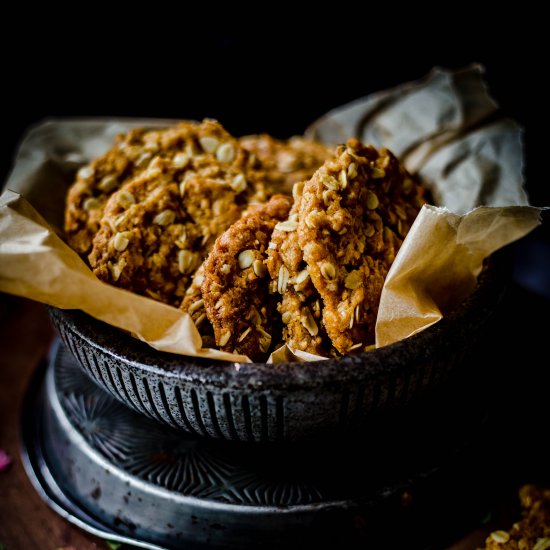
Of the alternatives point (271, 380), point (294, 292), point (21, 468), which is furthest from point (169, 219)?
point (21, 468)

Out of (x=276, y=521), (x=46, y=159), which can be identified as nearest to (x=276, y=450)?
(x=276, y=521)

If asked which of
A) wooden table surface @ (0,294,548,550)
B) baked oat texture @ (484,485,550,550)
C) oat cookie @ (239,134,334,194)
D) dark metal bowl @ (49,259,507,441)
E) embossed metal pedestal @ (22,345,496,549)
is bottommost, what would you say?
wooden table surface @ (0,294,548,550)

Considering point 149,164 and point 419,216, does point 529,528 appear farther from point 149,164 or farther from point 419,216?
point 149,164

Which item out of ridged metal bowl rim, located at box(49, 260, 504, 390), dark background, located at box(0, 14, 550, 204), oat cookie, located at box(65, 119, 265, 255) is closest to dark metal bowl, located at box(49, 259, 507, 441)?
ridged metal bowl rim, located at box(49, 260, 504, 390)

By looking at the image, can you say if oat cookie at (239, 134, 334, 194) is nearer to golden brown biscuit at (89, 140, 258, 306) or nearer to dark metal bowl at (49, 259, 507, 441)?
golden brown biscuit at (89, 140, 258, 306)

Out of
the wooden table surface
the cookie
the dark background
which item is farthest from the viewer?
the dark background

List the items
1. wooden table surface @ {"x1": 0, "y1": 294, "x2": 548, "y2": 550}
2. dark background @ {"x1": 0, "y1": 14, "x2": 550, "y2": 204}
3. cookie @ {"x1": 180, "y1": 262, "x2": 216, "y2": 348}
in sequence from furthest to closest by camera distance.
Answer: dark background @ {"x1": 0, "y1": 14, "x2": 550, "y2": 204}, wooden table surface @ {"x1": 0, "y1": 294, "x2": 548, "y2": 550}, cookie @ {"x1": 180, "y1": 262, "x2": 216, "y2": 348}

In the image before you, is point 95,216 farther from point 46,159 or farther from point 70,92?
point 70,92
